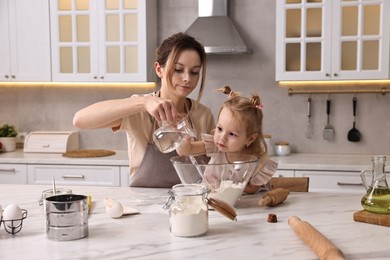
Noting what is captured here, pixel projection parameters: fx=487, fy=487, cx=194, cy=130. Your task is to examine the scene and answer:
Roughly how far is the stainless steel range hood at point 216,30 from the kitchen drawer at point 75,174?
3.77 ft

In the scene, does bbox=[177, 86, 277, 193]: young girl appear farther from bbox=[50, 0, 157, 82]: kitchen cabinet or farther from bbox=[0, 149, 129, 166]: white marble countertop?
bbox=[50, 0, 157, 82]: kitchen cabinet

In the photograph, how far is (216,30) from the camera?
12.1ft

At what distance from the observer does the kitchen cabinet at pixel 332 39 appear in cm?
342

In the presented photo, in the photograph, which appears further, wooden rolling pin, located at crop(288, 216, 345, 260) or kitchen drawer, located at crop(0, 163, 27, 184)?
kitchen drawer, located at crop(0, 163, 27, 184)

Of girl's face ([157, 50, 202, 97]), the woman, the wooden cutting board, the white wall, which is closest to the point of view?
the wooden cutting board

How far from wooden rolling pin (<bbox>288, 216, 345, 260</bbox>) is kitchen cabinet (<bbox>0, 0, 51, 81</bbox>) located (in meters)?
2.96

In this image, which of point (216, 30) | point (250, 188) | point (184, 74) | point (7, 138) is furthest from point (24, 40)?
point (250, 188)

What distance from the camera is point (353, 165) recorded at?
3264mm

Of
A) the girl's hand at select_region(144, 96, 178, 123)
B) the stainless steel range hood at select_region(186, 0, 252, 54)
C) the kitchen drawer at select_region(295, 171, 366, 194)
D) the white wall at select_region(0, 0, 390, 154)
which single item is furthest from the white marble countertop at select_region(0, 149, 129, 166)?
the girl's hand at select_region(144, 96, 178, 123)

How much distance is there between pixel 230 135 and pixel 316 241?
726 mm

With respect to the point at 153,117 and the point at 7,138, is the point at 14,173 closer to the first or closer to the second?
the point at 7,138

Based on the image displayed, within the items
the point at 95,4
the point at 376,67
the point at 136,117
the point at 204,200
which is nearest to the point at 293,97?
the point at 376,67

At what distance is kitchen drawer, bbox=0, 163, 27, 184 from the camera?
368 centimetres

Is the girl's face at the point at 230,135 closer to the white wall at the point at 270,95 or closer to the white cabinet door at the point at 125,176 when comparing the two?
the white cabinet door at the point at 125,176
